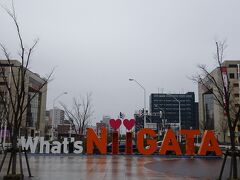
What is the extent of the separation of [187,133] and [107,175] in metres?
16.5

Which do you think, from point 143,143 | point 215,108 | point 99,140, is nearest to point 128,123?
point 143,143

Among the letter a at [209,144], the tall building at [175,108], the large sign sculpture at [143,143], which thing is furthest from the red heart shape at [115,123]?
A: the tall building at [175,108]

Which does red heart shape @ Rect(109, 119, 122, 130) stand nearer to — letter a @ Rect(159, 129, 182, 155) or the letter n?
the letter n

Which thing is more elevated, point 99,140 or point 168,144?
point 99,140

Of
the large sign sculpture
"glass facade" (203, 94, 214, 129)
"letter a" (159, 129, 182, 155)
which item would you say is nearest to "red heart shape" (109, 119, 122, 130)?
the large sign sculpture

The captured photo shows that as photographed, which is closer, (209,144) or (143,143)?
(209,144)

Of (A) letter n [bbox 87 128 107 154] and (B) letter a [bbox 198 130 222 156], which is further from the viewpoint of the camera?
(A) letter n [bbox 87 128 107 154]

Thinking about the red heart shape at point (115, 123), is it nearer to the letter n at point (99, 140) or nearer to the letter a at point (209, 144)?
the letter n at point (99, 140)

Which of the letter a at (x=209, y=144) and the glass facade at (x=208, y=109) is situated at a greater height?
the glass facade at (x=208, y=109)

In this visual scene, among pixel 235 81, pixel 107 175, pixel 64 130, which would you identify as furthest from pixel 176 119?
pixel 107 175

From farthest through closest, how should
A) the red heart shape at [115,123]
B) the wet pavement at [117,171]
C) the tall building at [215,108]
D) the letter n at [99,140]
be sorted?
the tall building at [215,108] → the red heart shape at [115,123] → the letter n at [99,140] → the wet pavement at [117,171]

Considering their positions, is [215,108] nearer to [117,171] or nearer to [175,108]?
[175,108]

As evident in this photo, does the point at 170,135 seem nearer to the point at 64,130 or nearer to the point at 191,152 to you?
the point at 191,152

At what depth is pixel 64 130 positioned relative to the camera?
5261 inches
